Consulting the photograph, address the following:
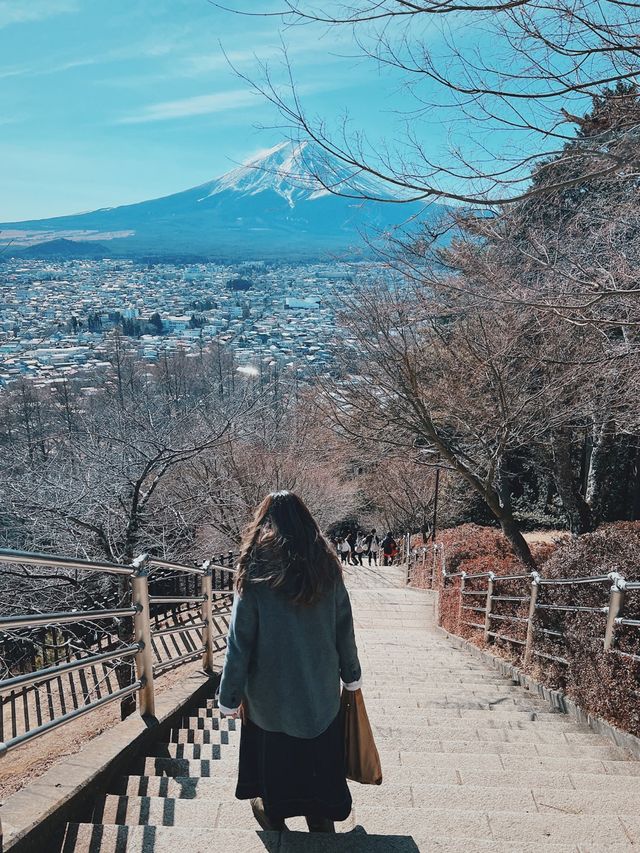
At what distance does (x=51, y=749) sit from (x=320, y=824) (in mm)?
4726

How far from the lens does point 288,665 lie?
2.29 m

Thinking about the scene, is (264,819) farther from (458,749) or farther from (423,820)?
(458,749)

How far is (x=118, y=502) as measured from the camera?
29.5ft

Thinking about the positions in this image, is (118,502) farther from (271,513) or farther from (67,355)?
(67,355)

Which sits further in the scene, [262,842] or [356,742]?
[356,742]

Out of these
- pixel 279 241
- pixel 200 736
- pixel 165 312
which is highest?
pixel 279 241

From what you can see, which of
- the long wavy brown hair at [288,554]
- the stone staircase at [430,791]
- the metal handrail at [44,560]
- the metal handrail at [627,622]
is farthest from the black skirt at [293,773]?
the metal handrail at [627,622]

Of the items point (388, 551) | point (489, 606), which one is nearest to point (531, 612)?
point (489, 606)

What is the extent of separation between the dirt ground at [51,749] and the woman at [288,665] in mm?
2874

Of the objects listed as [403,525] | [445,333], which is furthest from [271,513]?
[403,525]

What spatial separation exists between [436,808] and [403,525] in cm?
2444

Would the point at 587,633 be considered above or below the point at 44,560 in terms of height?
below

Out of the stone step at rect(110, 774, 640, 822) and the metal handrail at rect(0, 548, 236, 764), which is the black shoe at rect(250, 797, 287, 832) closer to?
the stone step at rect(110, 774, 640, 822)

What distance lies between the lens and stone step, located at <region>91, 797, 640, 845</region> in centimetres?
252
